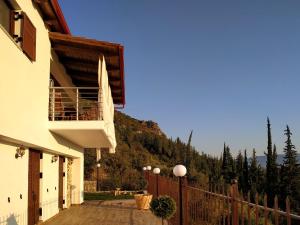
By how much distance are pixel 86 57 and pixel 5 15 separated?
523 centimetres

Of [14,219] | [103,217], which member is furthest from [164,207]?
[103,217]

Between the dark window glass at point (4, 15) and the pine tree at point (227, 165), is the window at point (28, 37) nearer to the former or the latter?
the dark window glass at point (4, 15)

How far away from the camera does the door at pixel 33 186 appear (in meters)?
11.1

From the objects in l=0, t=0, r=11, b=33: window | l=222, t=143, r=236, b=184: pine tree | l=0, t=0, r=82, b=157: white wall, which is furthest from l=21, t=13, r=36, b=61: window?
l=222, t=143, r=236, b=184: pine tree

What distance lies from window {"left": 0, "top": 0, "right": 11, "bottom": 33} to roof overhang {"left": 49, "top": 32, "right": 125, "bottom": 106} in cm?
333

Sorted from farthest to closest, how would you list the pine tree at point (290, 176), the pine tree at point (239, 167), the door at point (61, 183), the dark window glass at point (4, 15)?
the pine tree at point (239, 167), the pine tree at point (290, 176), the door at point (61, 183), the dark window glass at point (4, 15)

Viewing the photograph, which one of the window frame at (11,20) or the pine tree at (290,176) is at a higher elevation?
the window frame at (11,20)

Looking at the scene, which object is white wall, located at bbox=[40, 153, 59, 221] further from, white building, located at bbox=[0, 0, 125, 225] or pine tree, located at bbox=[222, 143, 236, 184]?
pine tree, located at bbox=[222, 143, 236, 184]

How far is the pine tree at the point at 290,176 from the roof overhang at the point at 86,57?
3378 cm

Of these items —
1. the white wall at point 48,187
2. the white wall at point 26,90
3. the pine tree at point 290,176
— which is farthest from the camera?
the pine tree at point 290,176

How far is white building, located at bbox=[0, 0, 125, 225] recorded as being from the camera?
805cm

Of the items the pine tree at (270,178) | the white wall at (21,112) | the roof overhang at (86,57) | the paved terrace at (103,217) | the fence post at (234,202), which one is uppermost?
the roof overhang at (86,57)

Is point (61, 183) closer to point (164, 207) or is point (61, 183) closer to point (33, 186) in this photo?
point (33, 186)

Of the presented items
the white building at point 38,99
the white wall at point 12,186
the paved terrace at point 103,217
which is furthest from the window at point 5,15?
the paved terrace at point 103,217
